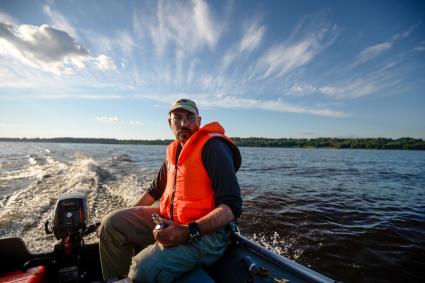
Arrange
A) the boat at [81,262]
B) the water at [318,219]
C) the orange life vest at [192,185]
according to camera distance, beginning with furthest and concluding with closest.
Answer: the water at [318,219], the orange life vest at [192,185], the boat at [81,262]

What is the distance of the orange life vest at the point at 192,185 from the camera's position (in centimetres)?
238

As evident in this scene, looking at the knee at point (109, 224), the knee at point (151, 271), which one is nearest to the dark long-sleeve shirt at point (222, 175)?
the knee at point (151, 271)

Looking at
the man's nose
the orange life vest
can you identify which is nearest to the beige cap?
the man's nose

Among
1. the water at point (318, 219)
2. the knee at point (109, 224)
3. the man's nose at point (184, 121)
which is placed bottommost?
the water at point (318, 219)

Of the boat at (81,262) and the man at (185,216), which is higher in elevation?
the man at (185,216)

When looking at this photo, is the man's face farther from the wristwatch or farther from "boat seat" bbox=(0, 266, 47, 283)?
"boat seat" bbox=(0, 266, 47, 283)

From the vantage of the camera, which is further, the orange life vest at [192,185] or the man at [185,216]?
the orange life vest at [192,185]

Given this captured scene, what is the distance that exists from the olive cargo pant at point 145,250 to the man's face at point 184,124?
37.1 inches

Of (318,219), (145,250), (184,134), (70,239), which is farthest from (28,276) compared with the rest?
(318,219)

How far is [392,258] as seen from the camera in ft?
15.6

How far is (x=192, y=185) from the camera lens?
2.43 meters

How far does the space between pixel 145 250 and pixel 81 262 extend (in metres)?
1.12

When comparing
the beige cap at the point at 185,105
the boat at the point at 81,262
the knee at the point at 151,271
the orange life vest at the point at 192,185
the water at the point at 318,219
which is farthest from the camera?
the water at the point at 318,219

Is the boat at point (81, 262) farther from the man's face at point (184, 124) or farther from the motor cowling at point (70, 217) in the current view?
the man's face at point (184, 124)
